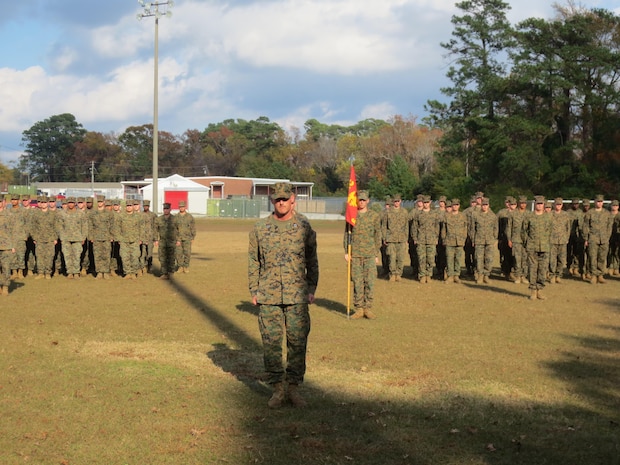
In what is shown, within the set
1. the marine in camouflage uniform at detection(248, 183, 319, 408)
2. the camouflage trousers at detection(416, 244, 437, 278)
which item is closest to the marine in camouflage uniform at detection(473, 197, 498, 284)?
the camouflage trousers at detection(416, 244, 437, 278)

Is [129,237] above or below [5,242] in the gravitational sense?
below

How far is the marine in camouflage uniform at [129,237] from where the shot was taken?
18234mm

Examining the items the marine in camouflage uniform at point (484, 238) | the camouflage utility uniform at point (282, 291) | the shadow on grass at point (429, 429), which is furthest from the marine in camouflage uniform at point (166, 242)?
the camouflage utility uniform at point (282, 291)

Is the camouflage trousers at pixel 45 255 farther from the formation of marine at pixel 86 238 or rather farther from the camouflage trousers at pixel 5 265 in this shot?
the camouflage trousers at pixel 5 265

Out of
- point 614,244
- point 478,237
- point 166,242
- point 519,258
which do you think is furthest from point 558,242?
point 166,242

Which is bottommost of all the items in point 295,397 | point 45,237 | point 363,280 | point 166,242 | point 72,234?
point 295,397

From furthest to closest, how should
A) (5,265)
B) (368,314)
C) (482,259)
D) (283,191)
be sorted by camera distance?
(482,259), (5,265), (368,314), (283,191)

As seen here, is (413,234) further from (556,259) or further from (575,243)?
(575,243)

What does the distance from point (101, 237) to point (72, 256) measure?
891 millimetres

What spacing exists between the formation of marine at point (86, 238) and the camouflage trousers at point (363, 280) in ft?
24.7

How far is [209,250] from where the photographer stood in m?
29.4

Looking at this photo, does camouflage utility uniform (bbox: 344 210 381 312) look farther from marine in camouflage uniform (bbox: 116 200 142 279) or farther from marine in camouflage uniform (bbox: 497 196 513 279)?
marine in camouflage uniform (bbox: 116 200 142 279)

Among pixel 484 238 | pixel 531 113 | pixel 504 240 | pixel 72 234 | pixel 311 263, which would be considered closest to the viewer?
pixel 311 263

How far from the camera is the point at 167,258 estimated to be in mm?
18672
